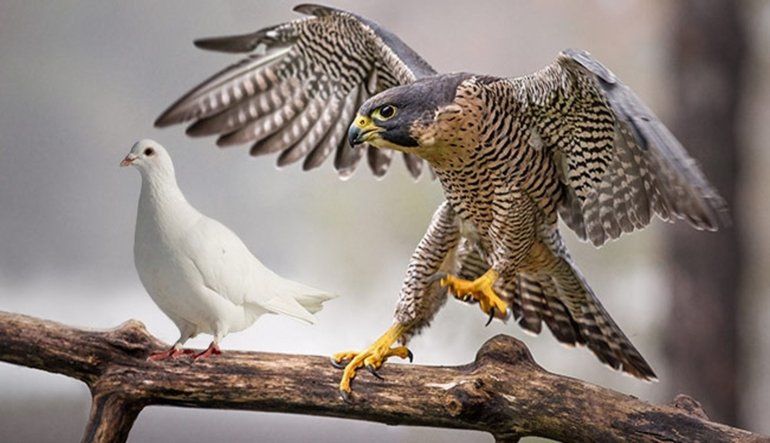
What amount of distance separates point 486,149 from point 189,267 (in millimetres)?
840

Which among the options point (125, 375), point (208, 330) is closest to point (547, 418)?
point (208, 330)

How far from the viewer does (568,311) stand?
9.81ft

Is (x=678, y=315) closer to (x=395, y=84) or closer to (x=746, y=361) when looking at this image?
(x=746, y=361)

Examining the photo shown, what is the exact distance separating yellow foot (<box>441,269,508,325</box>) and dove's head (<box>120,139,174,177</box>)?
81 centimetres

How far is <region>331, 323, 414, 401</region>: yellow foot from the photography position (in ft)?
8.38

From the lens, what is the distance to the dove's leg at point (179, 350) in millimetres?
2541

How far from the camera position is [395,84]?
3098mm

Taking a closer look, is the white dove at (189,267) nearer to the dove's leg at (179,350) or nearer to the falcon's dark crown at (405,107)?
the dove's leg at (179,350)

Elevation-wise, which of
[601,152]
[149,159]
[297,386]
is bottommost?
[297,386]

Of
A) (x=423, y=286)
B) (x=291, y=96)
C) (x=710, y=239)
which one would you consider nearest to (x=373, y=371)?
(x=423, y=286)

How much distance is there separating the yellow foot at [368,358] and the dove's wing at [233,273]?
170mm

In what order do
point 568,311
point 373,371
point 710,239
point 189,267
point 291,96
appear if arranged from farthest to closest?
point 710,239, point 291,96, point 568,311, point 373,371, point 189,267

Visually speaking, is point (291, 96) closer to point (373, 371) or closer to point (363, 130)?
point (363, 130)

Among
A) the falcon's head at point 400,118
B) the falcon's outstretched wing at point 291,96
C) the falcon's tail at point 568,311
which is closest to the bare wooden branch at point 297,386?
the falcon's tail at point 568,311
